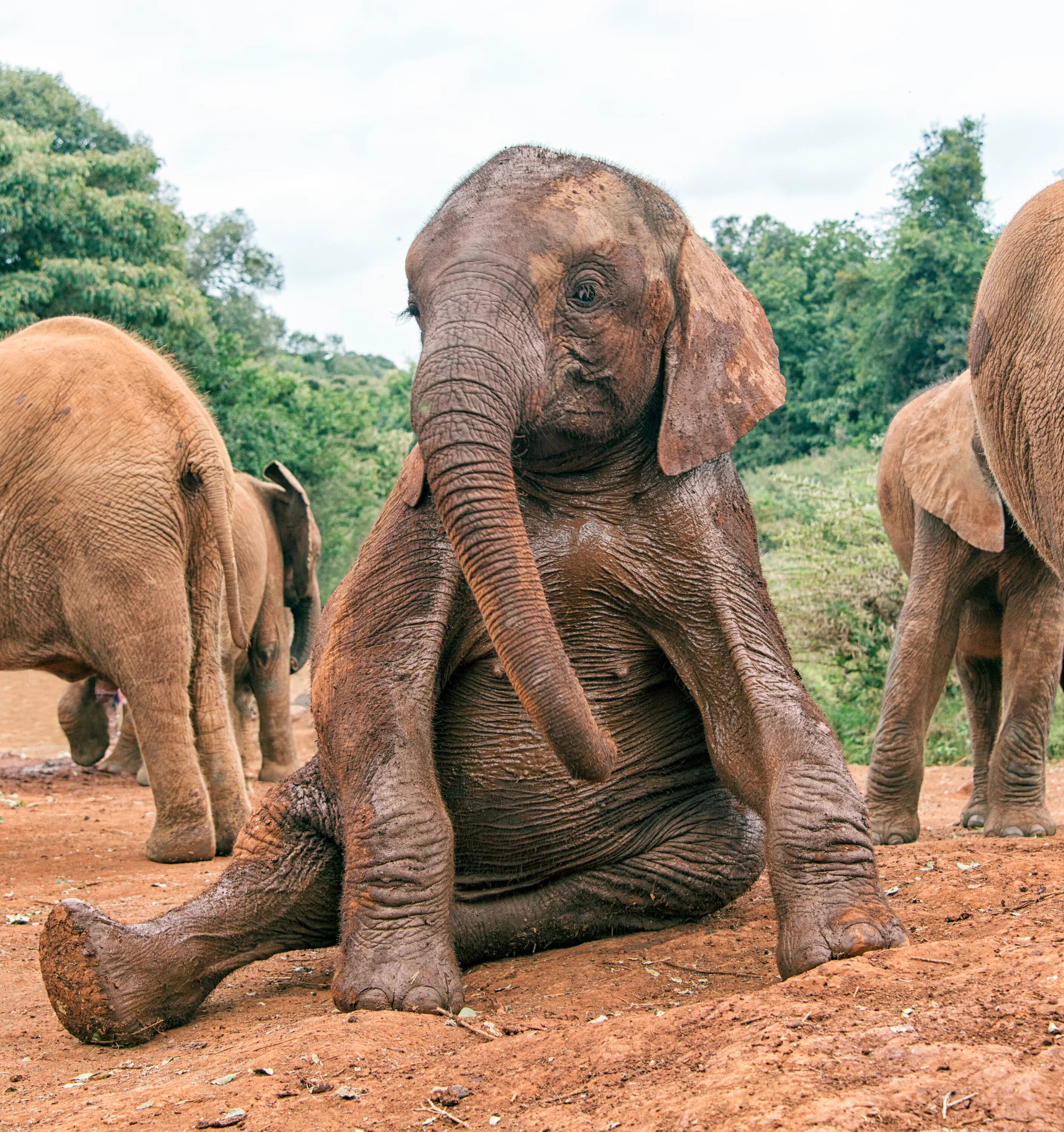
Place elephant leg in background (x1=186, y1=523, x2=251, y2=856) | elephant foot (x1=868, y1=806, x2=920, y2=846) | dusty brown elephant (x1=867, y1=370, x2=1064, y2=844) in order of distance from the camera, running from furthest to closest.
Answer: elephant leg in background (x1=186, y1=523, x2=251, y2=856), elephant foot (x1=868, y1=806, x2=920, y2=846), dusty brown elephant (x1=867, y1=370, x2=1064, y2=844)

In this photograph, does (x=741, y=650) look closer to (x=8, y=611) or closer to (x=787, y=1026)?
(x=787, y=1026)

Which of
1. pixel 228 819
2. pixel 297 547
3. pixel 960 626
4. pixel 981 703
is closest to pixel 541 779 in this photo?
pixel 228 819

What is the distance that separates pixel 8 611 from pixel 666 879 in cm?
414

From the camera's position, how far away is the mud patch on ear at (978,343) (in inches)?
186

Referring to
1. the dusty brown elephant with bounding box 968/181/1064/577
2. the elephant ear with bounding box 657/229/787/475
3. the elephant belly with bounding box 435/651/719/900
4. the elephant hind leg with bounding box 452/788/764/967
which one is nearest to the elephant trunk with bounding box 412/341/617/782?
the elephant ear with bounding box 657/229/787/475

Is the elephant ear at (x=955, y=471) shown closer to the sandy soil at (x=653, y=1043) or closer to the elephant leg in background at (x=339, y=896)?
the sandy soil at (x=653, y=1043)

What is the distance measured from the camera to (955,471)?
7.09 metres

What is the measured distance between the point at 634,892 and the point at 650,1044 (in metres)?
1.45

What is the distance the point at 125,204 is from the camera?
19.9 metres

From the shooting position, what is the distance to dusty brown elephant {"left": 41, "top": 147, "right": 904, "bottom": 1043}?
356 centimetres

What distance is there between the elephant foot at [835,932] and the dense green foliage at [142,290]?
14.6m

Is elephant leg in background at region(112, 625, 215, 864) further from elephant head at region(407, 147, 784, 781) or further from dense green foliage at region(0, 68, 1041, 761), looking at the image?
dense green foliage at region(0, 68, 1041, 761)

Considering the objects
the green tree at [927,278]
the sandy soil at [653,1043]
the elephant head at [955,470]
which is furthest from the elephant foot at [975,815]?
the green tree at [927,278]

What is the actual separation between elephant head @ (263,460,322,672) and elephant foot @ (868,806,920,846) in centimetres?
733
